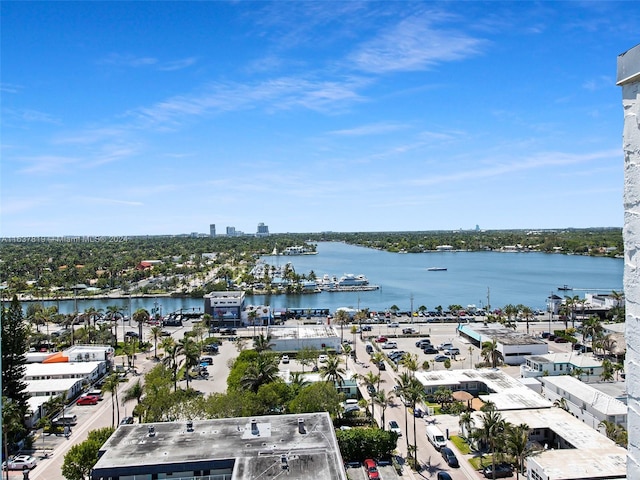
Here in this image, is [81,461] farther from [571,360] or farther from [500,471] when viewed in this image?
[571,360]

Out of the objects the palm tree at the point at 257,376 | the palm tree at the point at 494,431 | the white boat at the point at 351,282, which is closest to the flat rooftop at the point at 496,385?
the palm tree at the point at 494,431

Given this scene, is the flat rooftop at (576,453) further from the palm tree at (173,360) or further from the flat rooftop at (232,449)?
the palm tree at (173,360)

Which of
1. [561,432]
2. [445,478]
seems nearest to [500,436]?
[445,478]

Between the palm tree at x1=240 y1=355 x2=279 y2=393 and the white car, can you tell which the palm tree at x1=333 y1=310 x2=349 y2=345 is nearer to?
the palm tree at x1=240 y1=355 x2=279 y2=393

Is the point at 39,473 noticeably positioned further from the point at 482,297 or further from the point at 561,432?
the point at 482,297

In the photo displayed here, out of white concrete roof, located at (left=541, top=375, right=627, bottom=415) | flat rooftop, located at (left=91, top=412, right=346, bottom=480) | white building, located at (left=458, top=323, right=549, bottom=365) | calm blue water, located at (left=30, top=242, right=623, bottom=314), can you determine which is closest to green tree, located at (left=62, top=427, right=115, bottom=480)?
flat rooftop, located at (left=91, top=412, right=346, bottom=480)

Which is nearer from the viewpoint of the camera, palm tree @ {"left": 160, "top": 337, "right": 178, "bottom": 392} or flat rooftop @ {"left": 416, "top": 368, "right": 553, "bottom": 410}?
flat rooftop @ {"left": 416, "top": 368, "right": 553, "bottom": 410}
